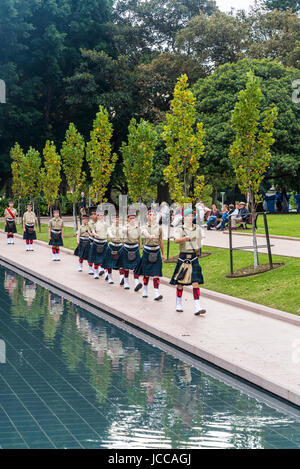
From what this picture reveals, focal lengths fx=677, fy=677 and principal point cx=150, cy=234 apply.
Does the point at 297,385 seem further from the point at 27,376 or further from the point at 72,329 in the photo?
the point at 72,329

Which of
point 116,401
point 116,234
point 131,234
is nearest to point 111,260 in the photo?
point 116,234

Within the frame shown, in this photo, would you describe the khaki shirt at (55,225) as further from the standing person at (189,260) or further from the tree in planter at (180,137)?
the standing person at (189,260)

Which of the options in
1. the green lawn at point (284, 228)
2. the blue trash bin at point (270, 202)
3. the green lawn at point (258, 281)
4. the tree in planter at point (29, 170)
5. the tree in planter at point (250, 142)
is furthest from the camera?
the blue trash bin at point (270, 202)

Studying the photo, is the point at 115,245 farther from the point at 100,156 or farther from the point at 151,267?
the point at 100,156

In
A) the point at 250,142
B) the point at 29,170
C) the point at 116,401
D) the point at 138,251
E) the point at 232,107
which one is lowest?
the point at 116,401

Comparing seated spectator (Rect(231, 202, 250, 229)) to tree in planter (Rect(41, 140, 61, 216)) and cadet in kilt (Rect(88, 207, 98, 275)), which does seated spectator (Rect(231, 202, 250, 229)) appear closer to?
cadet in kilt (Rect(88, 207, 98, 275))

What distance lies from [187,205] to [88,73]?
33.4m

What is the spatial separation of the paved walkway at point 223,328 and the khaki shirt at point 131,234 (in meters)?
1.23

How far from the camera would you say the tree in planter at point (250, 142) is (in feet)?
58.0

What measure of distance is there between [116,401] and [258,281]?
9016 mm

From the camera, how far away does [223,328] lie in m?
11.6

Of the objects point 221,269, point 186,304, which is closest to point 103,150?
point 221,269

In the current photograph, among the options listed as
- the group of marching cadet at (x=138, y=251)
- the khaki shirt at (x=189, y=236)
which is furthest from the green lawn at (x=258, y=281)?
the khaki shirt at (x=189, y=236)

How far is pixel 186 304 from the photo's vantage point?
14.4 metres
